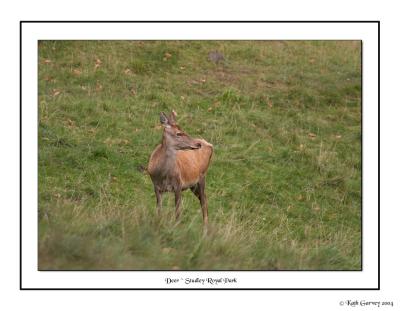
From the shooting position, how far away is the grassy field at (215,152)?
7926 millimetres

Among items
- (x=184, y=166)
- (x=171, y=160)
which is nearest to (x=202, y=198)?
(x=184, y=166)

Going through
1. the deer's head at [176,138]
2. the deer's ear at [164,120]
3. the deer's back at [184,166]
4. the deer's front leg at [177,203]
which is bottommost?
the deer's front leg at [177,203]

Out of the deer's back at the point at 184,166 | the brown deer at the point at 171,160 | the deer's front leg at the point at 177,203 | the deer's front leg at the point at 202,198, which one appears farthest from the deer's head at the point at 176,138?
the deer's front leg at the point at 202,198

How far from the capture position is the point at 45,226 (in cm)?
762

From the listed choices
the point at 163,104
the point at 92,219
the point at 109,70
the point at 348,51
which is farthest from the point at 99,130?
the point at 348,51

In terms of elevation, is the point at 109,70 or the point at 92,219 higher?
the point at 109,70

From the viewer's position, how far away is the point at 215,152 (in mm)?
14094

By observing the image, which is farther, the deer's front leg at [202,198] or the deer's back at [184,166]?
the deer's front leg at [202,198]

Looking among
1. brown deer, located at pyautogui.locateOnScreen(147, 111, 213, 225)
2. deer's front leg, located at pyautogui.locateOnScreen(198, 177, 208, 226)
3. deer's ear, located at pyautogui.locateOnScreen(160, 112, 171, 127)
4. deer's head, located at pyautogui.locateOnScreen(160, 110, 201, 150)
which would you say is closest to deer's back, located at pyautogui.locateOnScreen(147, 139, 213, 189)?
brown deer, located at pyautogui.locateOnScreen(147, 111, 213, 225)

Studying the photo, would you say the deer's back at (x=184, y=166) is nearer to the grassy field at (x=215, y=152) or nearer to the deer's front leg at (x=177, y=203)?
the deer's front leg at (x=177, y=203)

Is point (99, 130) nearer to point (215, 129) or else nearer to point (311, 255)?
point (215, 129)

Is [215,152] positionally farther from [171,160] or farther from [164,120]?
[164,120]
